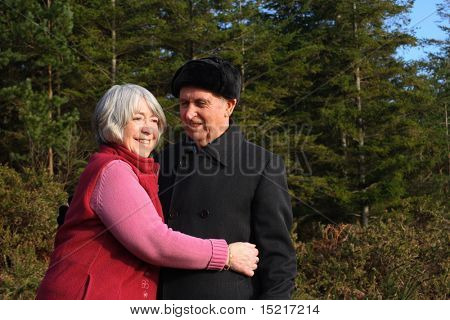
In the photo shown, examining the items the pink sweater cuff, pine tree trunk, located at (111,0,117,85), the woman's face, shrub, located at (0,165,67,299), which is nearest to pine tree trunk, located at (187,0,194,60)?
pine tree trunk, located at (111,0,117,85)

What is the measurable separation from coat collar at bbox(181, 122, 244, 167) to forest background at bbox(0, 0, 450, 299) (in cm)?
1426

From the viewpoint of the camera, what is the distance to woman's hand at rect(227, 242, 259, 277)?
2393 mm

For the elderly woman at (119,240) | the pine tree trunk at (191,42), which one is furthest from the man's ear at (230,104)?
the pine tree trunk at (191,42)

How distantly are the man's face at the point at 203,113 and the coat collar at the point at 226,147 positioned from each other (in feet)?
0.09

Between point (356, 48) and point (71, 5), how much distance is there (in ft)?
43.5

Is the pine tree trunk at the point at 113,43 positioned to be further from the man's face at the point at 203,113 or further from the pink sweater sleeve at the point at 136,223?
the pink sweater sleeve at the point at 136,223

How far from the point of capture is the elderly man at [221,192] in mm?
2432

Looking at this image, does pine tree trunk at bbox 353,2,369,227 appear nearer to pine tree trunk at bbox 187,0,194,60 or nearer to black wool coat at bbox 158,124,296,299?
pine tree trunk at bbox 187,0,194,60

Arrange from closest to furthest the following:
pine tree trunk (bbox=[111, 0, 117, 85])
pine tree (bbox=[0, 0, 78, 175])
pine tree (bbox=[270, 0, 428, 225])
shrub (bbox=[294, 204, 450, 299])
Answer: shrub (bbox=[294, 204, 450, 299])
pine tree (bbox=[0, 0, 78, 175])
pine tree trunk (bbox=[111, 0, 117, 85])
pine tree (bbox=[270, 0, 428, 225])

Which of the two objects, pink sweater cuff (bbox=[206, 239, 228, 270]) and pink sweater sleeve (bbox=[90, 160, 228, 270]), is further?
pink sweater cuff (bbox=[206, 239, 228, 270])

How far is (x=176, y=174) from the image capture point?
2.73m

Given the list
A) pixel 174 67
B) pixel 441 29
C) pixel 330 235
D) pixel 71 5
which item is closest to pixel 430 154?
pixel 441 29

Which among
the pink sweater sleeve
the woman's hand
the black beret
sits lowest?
the woman's hand
